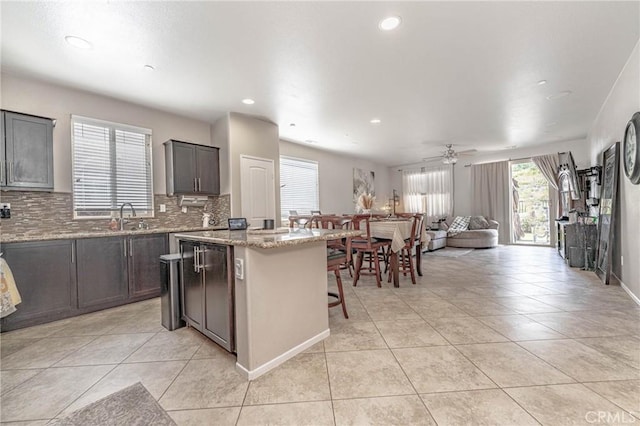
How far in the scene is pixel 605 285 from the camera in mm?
3566

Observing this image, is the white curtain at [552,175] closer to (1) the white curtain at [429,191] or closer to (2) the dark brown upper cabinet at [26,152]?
(1) the white curtain at [429,191]

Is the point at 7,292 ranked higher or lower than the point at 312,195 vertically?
Answer: lower

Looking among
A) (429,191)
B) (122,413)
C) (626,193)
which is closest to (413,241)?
(626,193)

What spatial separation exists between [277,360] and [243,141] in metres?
3.73

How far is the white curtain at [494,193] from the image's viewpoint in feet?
25.4

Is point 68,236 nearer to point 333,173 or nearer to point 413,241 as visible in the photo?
point 413,241

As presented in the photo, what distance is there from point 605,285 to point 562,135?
4218 mm

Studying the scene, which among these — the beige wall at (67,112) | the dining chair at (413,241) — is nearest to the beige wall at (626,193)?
the dining chair at (413,241)

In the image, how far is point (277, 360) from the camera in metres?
1.89

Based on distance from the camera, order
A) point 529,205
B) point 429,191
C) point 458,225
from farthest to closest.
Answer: point 429,191 → point 458,225 → point 529,205

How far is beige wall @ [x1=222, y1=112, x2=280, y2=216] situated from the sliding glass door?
7.12m

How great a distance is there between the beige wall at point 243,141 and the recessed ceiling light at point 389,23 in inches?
113

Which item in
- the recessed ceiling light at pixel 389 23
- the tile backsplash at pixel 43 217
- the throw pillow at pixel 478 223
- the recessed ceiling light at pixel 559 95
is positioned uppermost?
the recessed ceiling light at pixel 559 95

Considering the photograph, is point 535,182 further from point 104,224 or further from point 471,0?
point 104,224
